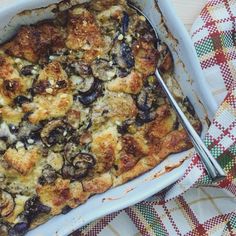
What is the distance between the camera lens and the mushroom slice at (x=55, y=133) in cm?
210

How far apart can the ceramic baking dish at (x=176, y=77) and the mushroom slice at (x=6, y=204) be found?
0.42 ft

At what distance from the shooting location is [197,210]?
2.45 m

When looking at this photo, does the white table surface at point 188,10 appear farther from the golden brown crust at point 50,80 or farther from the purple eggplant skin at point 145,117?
the golden brown crust at point 50,80

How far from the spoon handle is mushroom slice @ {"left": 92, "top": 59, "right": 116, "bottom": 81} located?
0.20 meters

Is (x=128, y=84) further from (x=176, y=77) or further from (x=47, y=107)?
(x=47, y=107)

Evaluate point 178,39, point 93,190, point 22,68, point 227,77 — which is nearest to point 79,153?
point 93,190

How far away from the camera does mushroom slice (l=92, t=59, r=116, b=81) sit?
85.4 inches

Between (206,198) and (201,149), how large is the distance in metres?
0.37

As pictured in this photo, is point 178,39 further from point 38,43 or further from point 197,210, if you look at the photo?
point 197,210

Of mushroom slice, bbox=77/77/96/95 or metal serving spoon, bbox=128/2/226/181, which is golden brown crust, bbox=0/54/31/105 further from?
metal serving spoon, bbox=128/2/226/181

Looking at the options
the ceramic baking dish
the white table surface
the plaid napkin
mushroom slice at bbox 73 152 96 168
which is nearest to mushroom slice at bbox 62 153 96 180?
mushroom slice at bbox 73 152 96 168

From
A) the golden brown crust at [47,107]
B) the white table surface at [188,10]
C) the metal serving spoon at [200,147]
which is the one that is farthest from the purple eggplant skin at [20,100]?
the white table surface at [188,10]

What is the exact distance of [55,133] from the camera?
6.95 feet

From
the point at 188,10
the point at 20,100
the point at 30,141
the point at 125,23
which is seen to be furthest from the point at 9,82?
the point at 188,10
